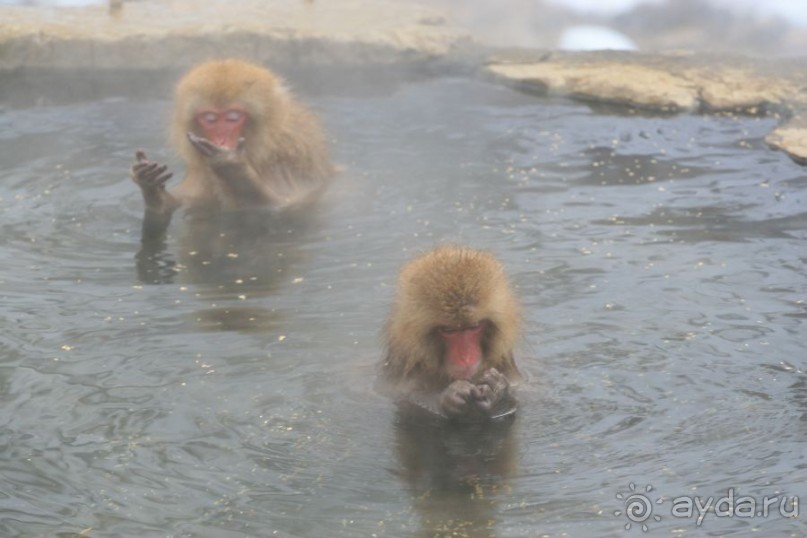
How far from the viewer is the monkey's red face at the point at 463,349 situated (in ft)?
16.4

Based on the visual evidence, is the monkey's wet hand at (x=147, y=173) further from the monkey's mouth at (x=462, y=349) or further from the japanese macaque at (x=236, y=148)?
the monkey's mouth at (x=462, y=349)

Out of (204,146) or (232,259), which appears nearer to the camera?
(232,259)

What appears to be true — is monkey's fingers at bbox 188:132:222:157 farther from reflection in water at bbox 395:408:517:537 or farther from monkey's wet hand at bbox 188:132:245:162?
reflection in water at bbox 395:408:517:537

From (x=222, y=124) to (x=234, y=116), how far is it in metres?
0.08

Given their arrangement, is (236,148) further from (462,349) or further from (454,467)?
(454,467)

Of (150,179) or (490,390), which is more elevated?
(150,179)

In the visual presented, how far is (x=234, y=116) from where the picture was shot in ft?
26.3

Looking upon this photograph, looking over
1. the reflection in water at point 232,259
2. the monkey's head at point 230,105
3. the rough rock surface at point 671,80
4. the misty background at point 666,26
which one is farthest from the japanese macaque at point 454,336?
the misty background at point 666,26

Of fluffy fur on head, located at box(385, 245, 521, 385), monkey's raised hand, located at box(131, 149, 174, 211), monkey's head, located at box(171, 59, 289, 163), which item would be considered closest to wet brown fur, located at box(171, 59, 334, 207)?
monkey's head, located at box(171, 59, 289, 163)

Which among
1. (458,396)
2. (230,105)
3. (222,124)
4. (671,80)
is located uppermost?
(671,80)

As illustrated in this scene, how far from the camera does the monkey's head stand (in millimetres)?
7922

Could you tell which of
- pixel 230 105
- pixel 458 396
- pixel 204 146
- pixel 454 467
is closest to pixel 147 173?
pixel 204 146

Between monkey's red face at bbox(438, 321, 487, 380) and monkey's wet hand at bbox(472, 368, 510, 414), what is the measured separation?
0.20 ft

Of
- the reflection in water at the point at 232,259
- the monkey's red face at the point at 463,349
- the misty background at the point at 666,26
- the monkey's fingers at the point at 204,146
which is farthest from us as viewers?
the misty background at the point at 666,26
